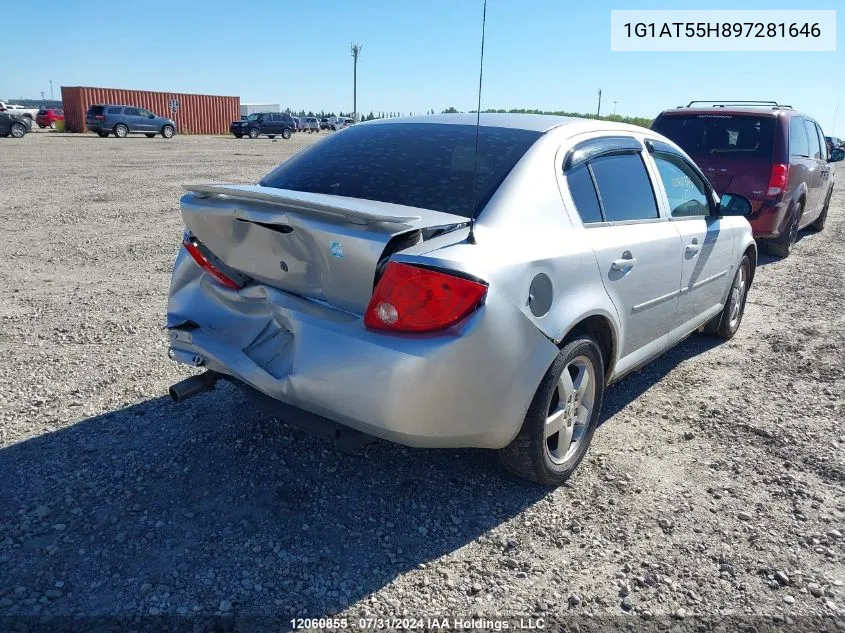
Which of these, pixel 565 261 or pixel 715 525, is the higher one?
pixel 565 261

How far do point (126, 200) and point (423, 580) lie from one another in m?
10.9

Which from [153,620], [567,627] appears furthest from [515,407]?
[153,620]

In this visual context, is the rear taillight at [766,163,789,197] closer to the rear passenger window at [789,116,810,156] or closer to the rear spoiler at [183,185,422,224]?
the rear passenger window at [789,116,810,156]

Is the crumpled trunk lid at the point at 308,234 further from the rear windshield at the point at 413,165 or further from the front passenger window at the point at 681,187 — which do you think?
the front passenger window at the point at 681,187

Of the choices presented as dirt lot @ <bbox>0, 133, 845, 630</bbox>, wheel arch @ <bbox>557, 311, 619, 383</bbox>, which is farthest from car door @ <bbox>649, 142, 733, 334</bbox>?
wheel arch @ <bbox>557, 311, 619, 383</bbox>

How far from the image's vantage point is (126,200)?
11.8 meters

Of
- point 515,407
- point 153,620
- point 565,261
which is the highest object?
point 565,261

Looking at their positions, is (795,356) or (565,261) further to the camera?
(795,356)

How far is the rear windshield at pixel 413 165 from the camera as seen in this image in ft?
10.2

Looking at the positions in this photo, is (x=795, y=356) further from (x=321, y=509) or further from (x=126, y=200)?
(x=126, y=200)

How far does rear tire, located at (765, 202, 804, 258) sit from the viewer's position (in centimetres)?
883

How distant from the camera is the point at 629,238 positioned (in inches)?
139

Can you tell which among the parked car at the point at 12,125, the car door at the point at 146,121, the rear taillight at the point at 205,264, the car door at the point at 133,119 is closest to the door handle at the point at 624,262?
the rear taillight at the point at 205,264

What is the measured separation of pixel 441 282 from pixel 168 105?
167ft
